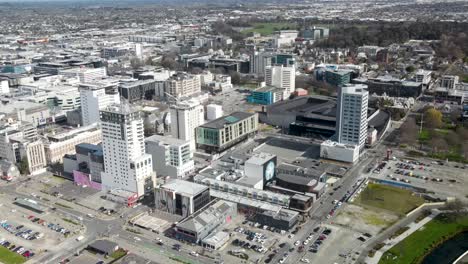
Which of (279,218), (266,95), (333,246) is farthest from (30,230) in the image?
(266,95)

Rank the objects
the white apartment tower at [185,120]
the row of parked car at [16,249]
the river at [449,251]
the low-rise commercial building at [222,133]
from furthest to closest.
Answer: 1. the white apartment tower at [185,120]
2. the low-rise commercial building at [222,133]
3. the row of parked car at [16,249]
4. the river at [449,251]

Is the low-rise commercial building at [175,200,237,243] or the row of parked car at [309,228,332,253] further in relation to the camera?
the low-rise commercial building at [175,200,237,243]

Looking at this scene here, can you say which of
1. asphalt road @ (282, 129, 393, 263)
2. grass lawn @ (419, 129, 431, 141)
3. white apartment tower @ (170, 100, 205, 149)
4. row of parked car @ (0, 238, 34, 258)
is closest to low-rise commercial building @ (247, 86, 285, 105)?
white apartment tower @ (170, 100, 205, 149)

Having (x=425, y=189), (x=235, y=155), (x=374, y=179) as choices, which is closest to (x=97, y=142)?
(x=235, y=155)

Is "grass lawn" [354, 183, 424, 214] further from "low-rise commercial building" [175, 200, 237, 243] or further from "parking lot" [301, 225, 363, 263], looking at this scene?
"low-rise commercial building" [175, 200, 237, 243]

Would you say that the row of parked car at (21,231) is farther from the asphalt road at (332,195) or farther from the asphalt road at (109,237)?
the asphalt road at (332,195)

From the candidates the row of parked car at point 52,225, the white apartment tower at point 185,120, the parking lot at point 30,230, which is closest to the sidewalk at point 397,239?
the parking lot at point 30,230

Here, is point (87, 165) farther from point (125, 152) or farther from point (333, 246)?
A: point (333, 246)
